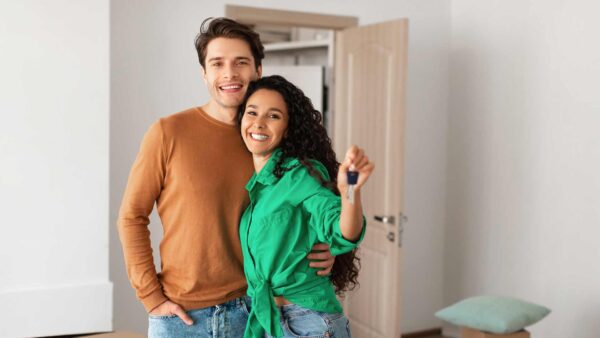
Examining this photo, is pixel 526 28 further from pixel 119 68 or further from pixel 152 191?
pixel 152 191

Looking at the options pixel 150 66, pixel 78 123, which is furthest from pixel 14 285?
pixel 150 66

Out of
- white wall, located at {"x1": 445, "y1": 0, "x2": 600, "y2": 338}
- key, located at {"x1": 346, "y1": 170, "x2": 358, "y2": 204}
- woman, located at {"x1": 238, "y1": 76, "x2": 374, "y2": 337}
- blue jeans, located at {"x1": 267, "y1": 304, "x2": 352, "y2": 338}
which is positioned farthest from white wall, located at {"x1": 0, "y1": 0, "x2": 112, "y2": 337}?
white wall, located at {"x1": 445, "y1": 0, "x2": 600, "y2": 338}

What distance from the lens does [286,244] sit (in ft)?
6.28

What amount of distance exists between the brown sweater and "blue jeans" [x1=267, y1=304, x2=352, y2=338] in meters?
0.24

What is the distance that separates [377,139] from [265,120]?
261cm

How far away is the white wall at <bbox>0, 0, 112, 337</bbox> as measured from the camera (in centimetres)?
342

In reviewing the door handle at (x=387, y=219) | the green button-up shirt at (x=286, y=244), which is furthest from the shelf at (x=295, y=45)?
the green button-up shirt at (x=286, y=244)

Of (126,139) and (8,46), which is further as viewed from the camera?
(126,139)

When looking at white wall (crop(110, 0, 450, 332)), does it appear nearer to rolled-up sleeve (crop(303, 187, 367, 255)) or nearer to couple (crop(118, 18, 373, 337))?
couple (crop(118, 18, 373, 337))

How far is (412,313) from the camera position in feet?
17.2

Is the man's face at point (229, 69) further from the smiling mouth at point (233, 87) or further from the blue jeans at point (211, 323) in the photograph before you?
the blue jeans at point (211, 323)

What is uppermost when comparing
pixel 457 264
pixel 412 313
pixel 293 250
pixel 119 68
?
pixel 119 68

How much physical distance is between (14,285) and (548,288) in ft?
9.78

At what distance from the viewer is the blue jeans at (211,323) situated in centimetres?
212
